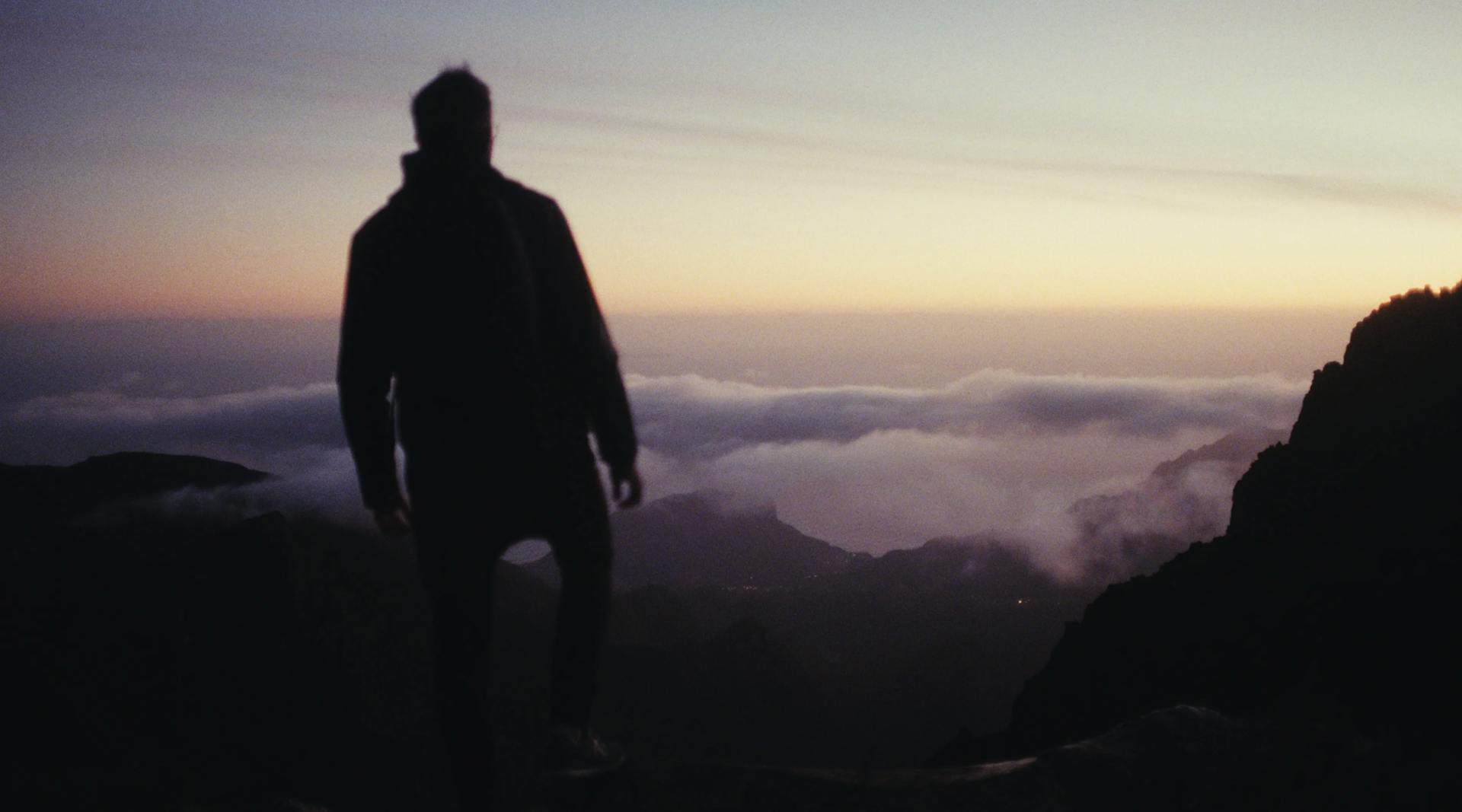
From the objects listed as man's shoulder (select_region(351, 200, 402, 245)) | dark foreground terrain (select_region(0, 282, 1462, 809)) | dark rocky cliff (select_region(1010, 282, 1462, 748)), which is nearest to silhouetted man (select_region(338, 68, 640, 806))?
man's shoulder (select_region(351, 200, 402, 245))

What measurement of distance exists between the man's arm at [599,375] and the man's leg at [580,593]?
0.59 ft

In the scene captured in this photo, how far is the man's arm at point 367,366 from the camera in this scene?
391 cm

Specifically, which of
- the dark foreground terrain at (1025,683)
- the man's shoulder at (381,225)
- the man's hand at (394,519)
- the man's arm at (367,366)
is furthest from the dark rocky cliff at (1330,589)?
the man's shoulder at (381,225)

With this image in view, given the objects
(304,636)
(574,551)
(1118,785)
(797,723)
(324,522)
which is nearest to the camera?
(574,551)

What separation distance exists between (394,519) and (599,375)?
112cm

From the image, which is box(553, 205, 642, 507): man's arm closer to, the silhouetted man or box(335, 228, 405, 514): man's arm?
the silhouetted man

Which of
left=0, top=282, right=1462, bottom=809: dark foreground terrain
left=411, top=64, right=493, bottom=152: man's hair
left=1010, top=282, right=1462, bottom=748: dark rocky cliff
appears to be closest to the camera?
left=411, top=64, right=493, bottom=152: man's hair

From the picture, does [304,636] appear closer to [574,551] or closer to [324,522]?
[574,551]

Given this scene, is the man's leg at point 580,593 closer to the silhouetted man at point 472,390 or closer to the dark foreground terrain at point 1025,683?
the silhouetted man at point 472,390

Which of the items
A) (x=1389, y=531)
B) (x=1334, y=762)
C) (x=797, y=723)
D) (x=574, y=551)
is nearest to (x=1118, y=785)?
(x=1334, y=762)

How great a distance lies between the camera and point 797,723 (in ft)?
594

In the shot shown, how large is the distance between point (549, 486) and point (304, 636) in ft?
223

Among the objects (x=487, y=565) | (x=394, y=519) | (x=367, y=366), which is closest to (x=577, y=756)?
(x=487, y=565)

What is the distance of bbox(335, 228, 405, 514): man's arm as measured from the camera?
391cm
